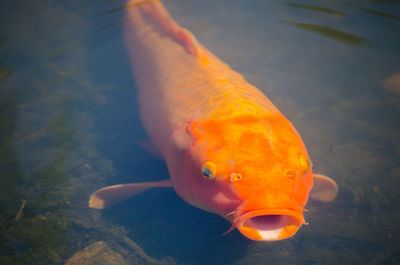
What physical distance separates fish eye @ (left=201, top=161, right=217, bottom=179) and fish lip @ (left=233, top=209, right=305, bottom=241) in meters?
0.41

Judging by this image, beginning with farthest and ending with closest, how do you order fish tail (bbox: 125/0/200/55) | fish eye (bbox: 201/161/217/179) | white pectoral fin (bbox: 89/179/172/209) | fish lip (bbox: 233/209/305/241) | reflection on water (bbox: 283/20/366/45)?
1. reflection on water (bbox: 283/20/366/45)
2. fish tail (bbox: 125/0/200/55)
3. white pectoral fin (bbox: 89/179/172/209)
4. fish eye (bbox: 201/161/217/179)
5. fish lip (bbox: 233/209/305/241)

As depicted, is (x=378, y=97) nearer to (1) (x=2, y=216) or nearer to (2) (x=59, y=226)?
(2) (x=59, y=226)

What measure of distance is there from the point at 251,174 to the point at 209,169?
0.36 metres

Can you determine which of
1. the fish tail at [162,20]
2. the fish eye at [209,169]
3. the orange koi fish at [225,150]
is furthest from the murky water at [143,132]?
the fish eye at [209,169]

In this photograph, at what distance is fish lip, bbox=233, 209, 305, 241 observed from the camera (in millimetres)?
2143

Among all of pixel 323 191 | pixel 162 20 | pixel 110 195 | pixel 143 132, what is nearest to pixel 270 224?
pixel 323 191

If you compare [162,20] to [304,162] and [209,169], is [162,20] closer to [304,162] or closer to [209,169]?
[209,169]

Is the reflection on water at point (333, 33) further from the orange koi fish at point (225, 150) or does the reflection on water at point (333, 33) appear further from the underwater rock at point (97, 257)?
the underwater rock at point (97, 257)

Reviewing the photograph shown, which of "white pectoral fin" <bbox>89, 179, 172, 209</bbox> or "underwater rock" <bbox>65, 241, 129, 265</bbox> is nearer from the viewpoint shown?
"underwater rock" <bbox>65, 241, 129, 265</bbox>

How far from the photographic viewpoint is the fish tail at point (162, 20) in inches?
166

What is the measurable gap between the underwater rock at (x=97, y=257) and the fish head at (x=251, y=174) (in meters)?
0.95

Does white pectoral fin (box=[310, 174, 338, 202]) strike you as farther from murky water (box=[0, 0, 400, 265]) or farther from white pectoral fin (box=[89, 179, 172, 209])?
white pectoral fin (box=[89, 179, 172, 209])

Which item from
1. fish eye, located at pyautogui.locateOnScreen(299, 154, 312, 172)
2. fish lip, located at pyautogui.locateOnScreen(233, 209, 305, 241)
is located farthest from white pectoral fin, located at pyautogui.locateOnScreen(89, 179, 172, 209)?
fish eye, located at pyautogui.locateOnScreen(299, 154, 312, 172)

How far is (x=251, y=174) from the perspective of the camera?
7.46 ft
